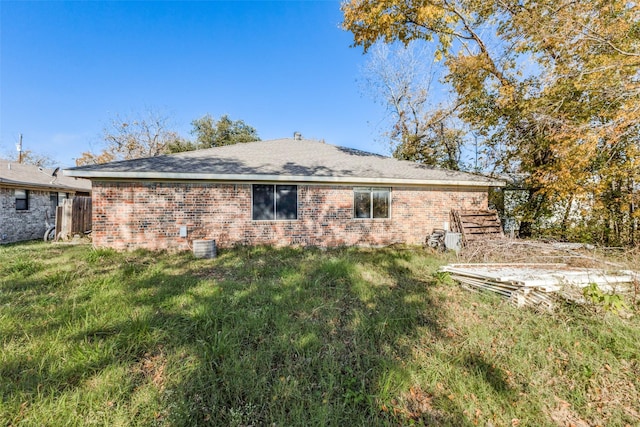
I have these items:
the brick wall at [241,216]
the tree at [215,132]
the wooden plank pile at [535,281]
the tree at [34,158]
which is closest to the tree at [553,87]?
the brick wall at [241,216]

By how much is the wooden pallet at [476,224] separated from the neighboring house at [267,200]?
44 centimetres

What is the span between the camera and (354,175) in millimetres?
8570

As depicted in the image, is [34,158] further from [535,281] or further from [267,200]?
[535,281]

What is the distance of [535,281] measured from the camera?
395 cm

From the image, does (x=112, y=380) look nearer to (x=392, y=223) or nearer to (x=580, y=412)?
(x=580, y=412)

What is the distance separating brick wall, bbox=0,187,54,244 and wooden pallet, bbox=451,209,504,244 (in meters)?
17.9

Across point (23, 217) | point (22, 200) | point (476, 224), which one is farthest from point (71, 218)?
point (476, 224)

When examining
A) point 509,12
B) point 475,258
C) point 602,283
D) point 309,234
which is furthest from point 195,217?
point 509,12

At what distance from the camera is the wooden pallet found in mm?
8873

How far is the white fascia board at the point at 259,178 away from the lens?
721 cm

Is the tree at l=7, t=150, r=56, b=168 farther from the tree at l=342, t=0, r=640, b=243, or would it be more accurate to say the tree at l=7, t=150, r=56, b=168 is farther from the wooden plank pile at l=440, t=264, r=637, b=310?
the wooden plank pile at l=440, t=264, r=637, b=310

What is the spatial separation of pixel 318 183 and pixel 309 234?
1824 millimetres

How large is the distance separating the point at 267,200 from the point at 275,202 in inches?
10.9

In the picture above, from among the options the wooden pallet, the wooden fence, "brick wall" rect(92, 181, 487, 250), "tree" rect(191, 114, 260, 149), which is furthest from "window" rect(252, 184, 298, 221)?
"tree" rect(191, 114, 260, 149)
